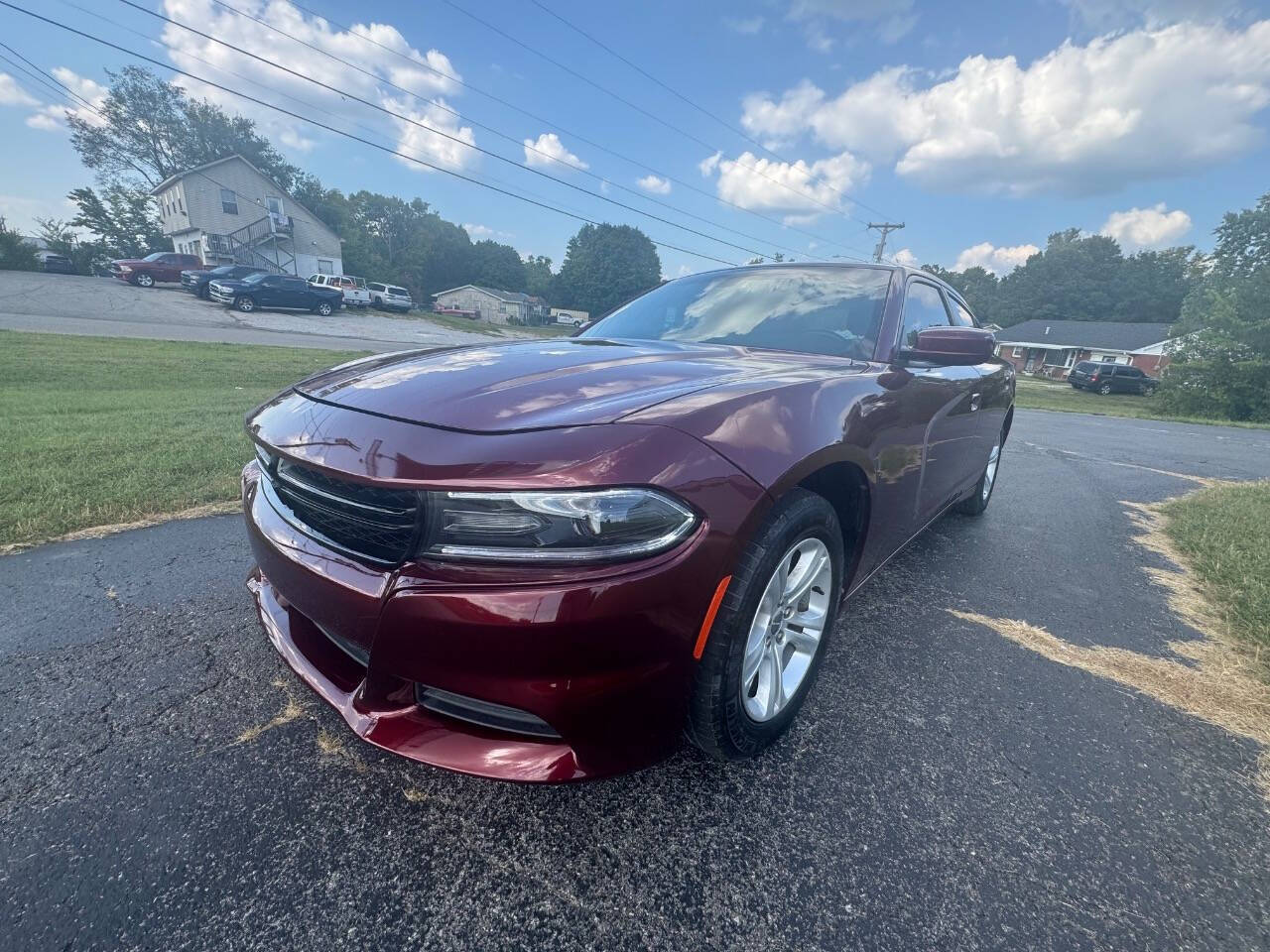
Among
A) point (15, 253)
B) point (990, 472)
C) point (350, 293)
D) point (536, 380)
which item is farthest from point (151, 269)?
point (990, 472)

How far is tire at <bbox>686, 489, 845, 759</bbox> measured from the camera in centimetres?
145

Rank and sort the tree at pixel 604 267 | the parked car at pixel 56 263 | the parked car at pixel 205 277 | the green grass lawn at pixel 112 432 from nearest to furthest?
the green grass lawn at pixel 112 432
the parked car at pixel 205 277
the parked car at pixel 56 263
the tree at pixel 604 267

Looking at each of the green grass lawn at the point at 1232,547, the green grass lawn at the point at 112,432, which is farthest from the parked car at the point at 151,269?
the green grass lawn at the point at 1232,547

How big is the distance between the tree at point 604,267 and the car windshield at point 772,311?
72670 mm

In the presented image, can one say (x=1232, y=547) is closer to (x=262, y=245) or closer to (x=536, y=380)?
(x=536, y=380)

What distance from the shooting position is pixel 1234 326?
2200cm

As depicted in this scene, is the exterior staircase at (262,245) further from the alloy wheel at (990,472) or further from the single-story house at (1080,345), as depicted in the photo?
the single-story house at (1080,345)

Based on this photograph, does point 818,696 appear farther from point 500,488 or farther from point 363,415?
point 363,415

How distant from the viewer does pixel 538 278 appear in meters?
87.4

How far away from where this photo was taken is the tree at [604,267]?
74875 mm

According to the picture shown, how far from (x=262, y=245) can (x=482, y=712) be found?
51.2 metres

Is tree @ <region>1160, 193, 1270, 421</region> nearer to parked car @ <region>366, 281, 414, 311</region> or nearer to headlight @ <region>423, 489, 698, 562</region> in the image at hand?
headlight @ <region>423, 489, 698, 562</region>

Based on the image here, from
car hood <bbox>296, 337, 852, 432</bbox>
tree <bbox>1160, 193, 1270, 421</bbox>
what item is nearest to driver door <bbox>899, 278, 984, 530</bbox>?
car hood <bbox>296, 337, 852, 432</bbox>

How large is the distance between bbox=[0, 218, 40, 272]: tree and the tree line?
0.07 m
